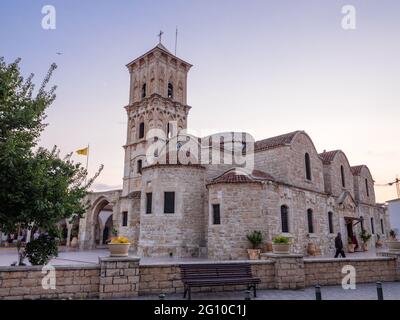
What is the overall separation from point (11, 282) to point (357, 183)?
93.7ft

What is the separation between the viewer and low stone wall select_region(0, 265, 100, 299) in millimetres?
6305

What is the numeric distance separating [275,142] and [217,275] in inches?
568

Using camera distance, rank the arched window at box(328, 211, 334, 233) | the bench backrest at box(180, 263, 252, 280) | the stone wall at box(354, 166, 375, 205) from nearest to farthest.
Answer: the bench backrest at box(180, 263, 252, 280)
the arched window at box(328, 211, 334, 233)
the stone wall at box(354, 166, 375, 205)

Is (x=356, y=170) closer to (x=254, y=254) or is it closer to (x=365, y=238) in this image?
(x=365, y=238)

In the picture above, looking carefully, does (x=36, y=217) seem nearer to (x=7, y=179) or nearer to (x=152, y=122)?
(x=7, y=179)

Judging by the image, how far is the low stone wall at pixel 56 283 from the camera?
630 centimetres

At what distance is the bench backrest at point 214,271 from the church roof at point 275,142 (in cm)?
1317

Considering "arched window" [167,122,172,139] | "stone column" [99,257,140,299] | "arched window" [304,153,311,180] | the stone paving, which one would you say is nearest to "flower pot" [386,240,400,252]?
the stone paving

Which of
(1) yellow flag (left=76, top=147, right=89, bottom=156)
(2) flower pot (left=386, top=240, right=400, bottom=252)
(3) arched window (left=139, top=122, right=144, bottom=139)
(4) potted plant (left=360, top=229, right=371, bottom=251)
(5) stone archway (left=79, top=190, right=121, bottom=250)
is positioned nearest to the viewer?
(2) flower pot (left=386, top=240, right=400, bottom=252)

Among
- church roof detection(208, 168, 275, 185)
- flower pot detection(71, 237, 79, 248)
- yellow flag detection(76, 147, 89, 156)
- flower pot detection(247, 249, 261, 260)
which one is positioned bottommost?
flower pot detection(71, 237, 79, 248)

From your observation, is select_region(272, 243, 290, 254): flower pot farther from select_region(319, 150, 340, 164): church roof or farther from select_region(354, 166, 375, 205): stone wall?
select_region(354, 166, 375, 205): stone wall

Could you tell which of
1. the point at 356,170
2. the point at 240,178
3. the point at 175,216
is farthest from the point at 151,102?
the point at 356,170

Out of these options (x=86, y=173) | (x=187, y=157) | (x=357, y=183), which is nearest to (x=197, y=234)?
(x=187, y=157)

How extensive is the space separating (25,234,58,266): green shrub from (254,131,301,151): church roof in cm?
1543
